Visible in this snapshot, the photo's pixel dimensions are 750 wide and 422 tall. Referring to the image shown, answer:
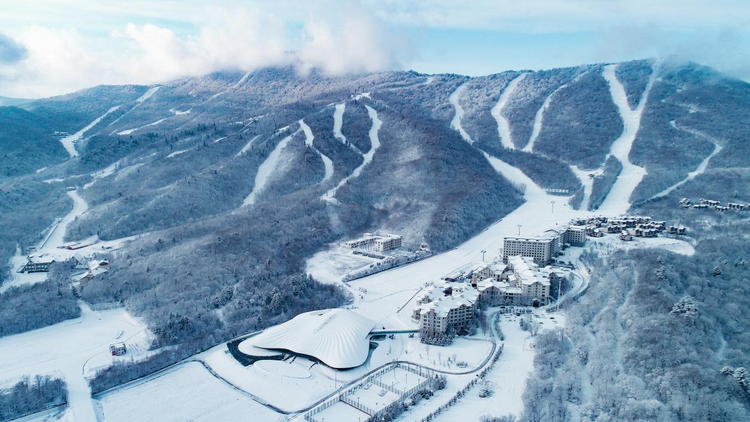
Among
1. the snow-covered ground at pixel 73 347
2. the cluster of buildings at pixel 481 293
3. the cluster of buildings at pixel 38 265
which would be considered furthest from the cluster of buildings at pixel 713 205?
the cluster of buildings at pixel 38 265

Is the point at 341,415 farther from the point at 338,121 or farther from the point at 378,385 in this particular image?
the point at 338,121

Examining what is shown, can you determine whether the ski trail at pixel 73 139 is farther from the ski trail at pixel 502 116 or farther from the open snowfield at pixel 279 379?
the open snowfield at pixel 279 379

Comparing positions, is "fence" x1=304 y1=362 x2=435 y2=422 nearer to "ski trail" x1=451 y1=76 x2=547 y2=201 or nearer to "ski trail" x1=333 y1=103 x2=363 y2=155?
"ski trail" x1=451 y1=76 x2=547 y2=201

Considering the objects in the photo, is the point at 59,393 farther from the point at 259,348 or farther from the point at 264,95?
the point at 264,95

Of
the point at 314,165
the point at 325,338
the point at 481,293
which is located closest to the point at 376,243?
the point at 481,293

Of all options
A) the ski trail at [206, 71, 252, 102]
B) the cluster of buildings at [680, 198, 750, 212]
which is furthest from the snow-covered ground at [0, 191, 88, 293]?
the ski trail at [206, 71, 252, 102]

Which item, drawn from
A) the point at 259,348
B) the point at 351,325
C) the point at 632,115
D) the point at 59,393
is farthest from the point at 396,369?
the point at 632,115
